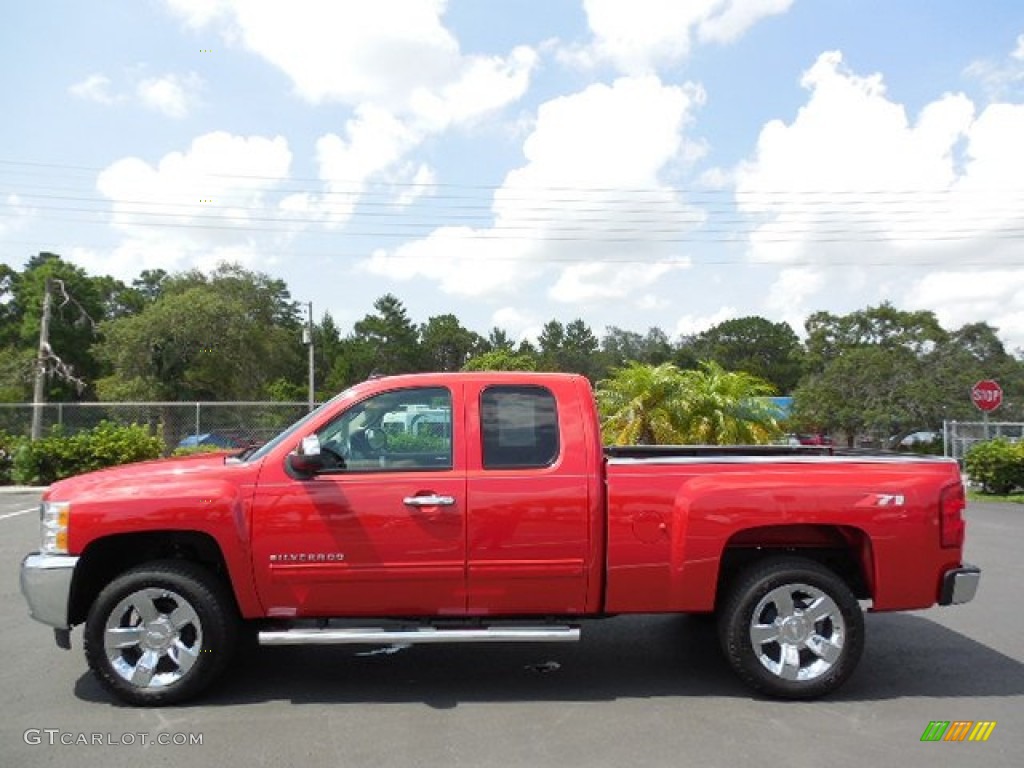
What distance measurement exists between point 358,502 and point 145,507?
3.96ft

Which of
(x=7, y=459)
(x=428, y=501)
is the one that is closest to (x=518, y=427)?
(x=428, y=501)

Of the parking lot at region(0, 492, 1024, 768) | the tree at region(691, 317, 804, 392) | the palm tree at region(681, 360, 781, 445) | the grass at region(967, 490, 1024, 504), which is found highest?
the tree at region(691, 317, 804, 392)

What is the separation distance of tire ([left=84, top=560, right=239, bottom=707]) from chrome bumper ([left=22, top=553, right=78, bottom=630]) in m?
0.17

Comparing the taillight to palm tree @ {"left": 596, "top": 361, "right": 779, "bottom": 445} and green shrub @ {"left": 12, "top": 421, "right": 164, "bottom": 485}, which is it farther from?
green shrub @ {"left": 12, "top": 421, "right": 164, "bottom": 485}

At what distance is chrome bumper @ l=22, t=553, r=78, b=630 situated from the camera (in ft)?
16.2

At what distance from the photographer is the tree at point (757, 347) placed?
104 m

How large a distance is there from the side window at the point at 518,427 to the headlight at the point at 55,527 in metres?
2.41

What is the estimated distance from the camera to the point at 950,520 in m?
5.14

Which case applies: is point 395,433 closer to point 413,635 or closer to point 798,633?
point 413,635

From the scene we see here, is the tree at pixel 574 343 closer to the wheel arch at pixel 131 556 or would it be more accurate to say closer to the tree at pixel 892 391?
the tree at pixel 892 391

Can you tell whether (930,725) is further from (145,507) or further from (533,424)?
(145,507)

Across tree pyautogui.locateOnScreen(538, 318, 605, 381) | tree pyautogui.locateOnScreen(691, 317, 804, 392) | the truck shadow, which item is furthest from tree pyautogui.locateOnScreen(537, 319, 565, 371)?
the truck shadow

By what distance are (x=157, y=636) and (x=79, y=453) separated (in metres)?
16.9

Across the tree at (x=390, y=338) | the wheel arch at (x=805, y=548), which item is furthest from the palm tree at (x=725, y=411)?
the tree at (x=390, y=338)
